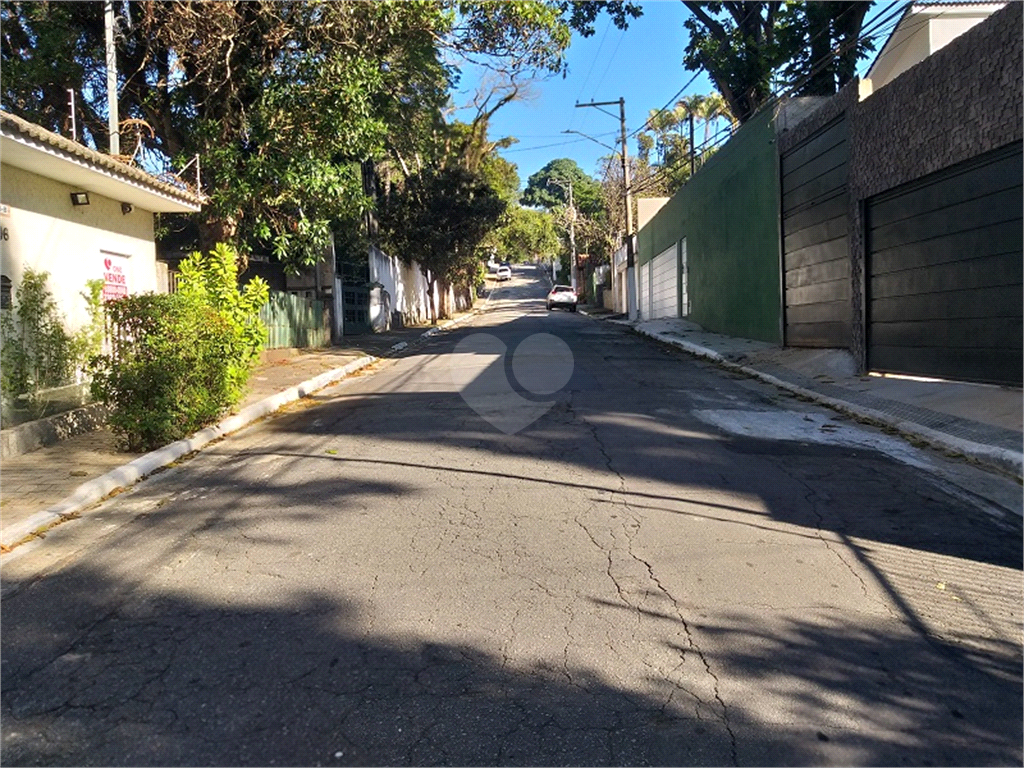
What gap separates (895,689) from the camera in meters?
3.10

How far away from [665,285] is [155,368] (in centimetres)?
2255

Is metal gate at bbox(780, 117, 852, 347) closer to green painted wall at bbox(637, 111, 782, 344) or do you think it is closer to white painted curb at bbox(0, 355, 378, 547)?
green painted wall at bbox(637, 111, 782, 344)

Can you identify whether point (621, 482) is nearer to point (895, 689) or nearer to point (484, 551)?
point (484, 551)

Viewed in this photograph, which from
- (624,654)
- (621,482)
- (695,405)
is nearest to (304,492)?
(621,482)

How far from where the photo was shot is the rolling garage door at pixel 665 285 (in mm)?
26141

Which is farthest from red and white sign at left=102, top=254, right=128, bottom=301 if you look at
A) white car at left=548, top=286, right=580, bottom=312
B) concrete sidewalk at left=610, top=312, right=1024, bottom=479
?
white car at left=548, top=286, right=580, bottom=312

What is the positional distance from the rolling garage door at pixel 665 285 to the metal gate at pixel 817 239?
10.9 m

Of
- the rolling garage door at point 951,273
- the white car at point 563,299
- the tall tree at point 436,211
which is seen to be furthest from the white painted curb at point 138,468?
the white car at point 563,299

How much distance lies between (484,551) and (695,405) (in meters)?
5.89

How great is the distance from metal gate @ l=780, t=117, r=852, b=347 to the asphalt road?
6.45 metres

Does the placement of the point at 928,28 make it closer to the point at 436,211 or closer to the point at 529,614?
the point at 529,614

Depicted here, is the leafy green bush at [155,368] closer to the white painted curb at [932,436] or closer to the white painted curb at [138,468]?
the white painted curb at [138,468]

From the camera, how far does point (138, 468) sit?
272 inches

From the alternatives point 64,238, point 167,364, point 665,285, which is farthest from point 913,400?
point 665,285
